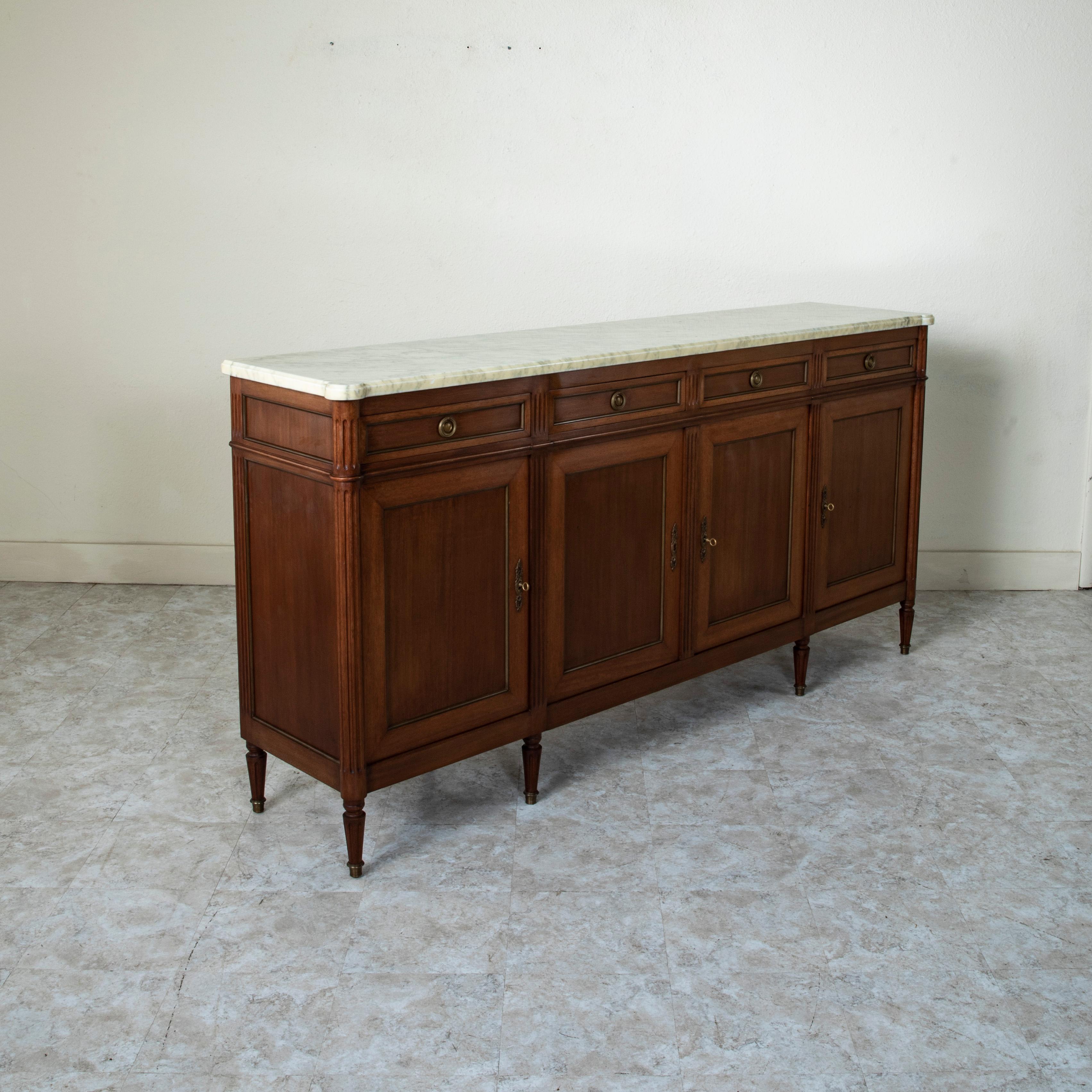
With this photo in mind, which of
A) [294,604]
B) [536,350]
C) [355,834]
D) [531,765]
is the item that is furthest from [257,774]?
[536,350]

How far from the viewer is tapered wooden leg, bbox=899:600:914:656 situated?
12.6 ft

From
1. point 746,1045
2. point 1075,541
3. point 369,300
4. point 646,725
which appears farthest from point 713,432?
point 1075,541

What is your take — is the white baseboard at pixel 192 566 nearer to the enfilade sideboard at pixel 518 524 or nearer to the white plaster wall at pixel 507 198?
the white plaster wall at pixel 507 198

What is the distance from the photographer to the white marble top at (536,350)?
236 centimetres

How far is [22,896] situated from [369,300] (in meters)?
2.52

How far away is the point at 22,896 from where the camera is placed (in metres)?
2.46

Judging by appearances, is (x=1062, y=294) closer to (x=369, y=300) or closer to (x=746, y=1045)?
(x=369, y=300)

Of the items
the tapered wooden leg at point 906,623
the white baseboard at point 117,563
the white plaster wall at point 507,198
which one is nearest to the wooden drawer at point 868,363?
the tapered wooden leg at point 906,623

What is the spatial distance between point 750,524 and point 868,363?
2.09ft

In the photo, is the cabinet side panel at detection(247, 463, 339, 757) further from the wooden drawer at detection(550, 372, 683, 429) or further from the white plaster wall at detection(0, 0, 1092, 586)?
the white plaster wall at detection(0, 0, 1092, 586)

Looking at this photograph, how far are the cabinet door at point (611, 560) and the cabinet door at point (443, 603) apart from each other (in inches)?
4.2

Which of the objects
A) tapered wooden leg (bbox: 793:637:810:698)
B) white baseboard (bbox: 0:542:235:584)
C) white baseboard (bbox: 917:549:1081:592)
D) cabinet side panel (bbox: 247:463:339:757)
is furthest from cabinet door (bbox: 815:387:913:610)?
white baseboard (bbox: 0:542:235:584)

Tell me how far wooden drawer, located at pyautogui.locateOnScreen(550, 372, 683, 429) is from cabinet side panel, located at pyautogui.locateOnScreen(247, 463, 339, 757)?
575mm

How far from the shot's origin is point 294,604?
254 centimetres
